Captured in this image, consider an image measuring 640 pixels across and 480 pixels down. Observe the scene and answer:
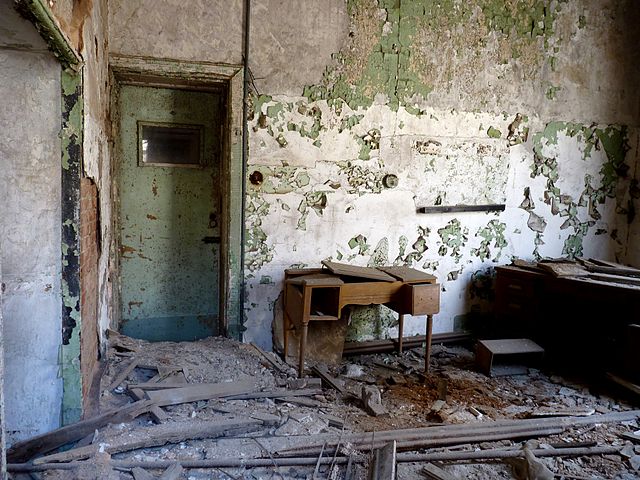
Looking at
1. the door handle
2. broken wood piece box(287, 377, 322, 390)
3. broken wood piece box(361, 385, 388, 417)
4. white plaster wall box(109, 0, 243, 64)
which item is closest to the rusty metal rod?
broken wood piece box(361, 385, 388, 417)

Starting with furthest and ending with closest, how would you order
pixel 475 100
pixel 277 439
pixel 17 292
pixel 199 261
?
1. pixel 475 100
2. pixel 199 261
3. pixel 277 439
4. pixel 17 292

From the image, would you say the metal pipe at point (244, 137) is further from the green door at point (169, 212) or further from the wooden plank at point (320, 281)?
the wooden plank at point (320, 281)

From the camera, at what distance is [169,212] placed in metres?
4.25

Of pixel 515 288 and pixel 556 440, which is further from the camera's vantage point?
pixel 515 288

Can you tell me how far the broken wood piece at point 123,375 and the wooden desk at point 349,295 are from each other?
1.21 m

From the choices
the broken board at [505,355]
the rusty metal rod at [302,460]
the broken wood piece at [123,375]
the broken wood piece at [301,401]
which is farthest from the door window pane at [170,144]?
the broken board at [505,355]

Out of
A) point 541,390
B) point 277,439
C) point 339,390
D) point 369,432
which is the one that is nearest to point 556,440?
point 541,390

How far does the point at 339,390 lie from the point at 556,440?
143 cm

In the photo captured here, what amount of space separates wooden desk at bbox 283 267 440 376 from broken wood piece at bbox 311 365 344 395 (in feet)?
0.57

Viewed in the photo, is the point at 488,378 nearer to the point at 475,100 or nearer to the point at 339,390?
the point at 339,390

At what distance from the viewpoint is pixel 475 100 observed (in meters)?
4.64

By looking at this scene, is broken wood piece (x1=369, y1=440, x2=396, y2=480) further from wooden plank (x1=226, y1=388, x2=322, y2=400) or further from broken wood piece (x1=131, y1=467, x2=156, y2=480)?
broken wood piece (x1=131, y1=467, x2=156, y2=480)

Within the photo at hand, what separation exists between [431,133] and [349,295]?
6.05 ft

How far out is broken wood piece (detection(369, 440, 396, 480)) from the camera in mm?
2416
